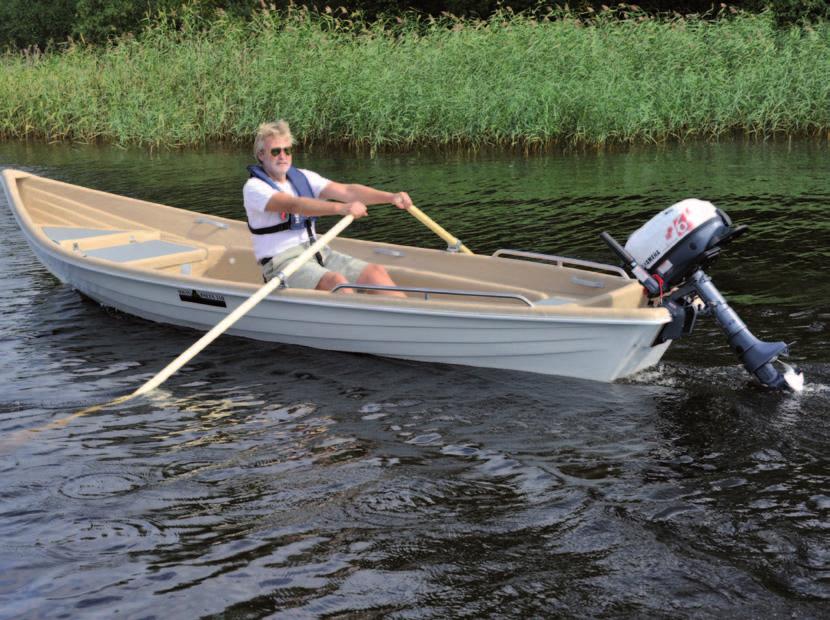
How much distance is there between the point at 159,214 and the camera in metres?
9.09

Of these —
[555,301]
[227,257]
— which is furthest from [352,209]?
[227,257]

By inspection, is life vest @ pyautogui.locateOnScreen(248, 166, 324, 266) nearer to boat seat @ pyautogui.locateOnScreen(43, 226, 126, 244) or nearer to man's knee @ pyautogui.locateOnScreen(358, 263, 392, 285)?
man's knee @ pyautogui.locateOnScreen(358, 263, 392, 285)

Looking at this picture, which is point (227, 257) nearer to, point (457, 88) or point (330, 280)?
point (330, 280)

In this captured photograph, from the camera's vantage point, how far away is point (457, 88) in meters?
14.2

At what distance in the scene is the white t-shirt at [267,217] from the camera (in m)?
6.35

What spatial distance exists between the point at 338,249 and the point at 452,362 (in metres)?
1.91

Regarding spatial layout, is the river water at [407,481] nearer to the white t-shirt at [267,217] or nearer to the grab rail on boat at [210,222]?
the white t-shirt at [267,217]

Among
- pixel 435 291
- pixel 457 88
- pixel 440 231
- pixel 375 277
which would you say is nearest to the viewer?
pixel 435 291

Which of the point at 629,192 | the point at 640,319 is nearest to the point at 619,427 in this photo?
the point at 640,319

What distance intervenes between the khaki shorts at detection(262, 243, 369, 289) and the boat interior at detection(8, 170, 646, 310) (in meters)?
0.20

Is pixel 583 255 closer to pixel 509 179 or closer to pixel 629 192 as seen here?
pixel 629 192

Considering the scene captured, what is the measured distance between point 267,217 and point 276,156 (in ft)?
1.39

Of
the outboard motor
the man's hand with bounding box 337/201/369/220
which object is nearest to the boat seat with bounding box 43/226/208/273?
the man's hand with bounding box 337/201/369/220

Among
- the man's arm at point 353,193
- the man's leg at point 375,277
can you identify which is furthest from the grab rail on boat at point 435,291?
the man's arm at point 353,193
